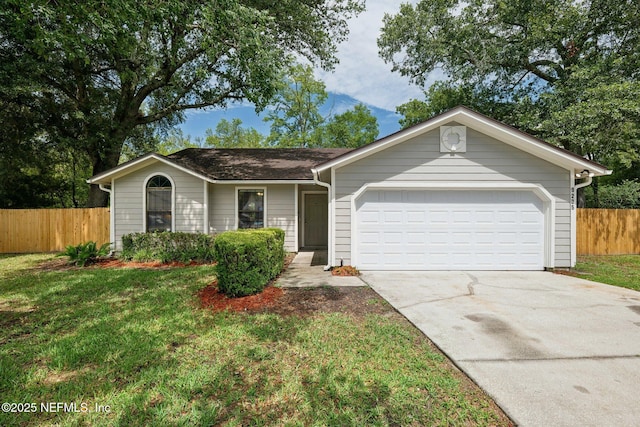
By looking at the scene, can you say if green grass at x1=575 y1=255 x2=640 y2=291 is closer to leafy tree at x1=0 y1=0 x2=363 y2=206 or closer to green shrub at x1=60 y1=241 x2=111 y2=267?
leafy tree at x1=0 y1=0 x2=363 y2=206

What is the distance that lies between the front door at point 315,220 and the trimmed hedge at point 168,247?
157 inches

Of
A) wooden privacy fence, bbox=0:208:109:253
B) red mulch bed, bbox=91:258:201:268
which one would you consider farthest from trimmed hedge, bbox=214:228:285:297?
wooden privacy fence, bbox=0:208:109:253

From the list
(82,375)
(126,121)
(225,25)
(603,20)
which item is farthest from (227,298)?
(603,20)

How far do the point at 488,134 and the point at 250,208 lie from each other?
796 cm

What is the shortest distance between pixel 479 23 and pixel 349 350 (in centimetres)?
1729

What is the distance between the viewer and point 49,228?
1070 centimetres

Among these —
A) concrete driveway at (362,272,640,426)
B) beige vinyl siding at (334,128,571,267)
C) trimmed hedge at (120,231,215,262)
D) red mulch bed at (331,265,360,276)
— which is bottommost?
concrete driveway at (362,272,640,426)

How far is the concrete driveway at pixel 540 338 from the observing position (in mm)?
2268

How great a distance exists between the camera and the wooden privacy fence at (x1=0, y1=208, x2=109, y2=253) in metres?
10.5

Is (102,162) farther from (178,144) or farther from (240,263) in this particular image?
(178,144)

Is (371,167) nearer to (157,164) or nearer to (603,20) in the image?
(157,164)

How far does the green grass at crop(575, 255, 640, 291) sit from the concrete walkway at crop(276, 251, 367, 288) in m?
5.82

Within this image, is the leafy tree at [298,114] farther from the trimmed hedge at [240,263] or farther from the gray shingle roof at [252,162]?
the trimmed hedge at [240,263]

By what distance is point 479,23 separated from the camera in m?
13.6
